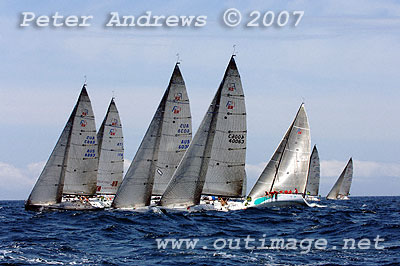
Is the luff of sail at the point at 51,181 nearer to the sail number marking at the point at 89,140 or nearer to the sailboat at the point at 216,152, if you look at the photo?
the sail number marking at the point at 89,140

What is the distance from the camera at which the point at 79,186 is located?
55.7 m

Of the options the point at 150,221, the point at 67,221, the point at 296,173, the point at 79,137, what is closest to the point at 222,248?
the point at 150,221

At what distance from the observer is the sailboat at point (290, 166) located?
59969mm

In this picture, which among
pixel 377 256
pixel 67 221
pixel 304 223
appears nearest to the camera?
pixel 377 256

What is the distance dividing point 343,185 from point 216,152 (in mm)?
83888

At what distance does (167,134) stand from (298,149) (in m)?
18.6

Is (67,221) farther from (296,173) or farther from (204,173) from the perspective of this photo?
(296,173)

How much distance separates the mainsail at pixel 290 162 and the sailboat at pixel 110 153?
14850mm

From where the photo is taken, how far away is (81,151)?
2173 inches

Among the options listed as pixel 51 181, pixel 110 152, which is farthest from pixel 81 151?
pixel 110 152

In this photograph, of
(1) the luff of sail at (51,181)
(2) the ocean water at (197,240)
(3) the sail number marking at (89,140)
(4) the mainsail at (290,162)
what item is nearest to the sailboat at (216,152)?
(2) the ocean water at (197,240)

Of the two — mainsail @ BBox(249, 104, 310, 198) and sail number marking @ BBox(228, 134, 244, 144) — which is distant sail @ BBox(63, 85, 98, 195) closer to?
sail number marking @ BBox(228, 134, 244, 144)

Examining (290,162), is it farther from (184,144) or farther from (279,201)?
(184,144)

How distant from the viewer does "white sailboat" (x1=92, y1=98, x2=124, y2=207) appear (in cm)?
5953
